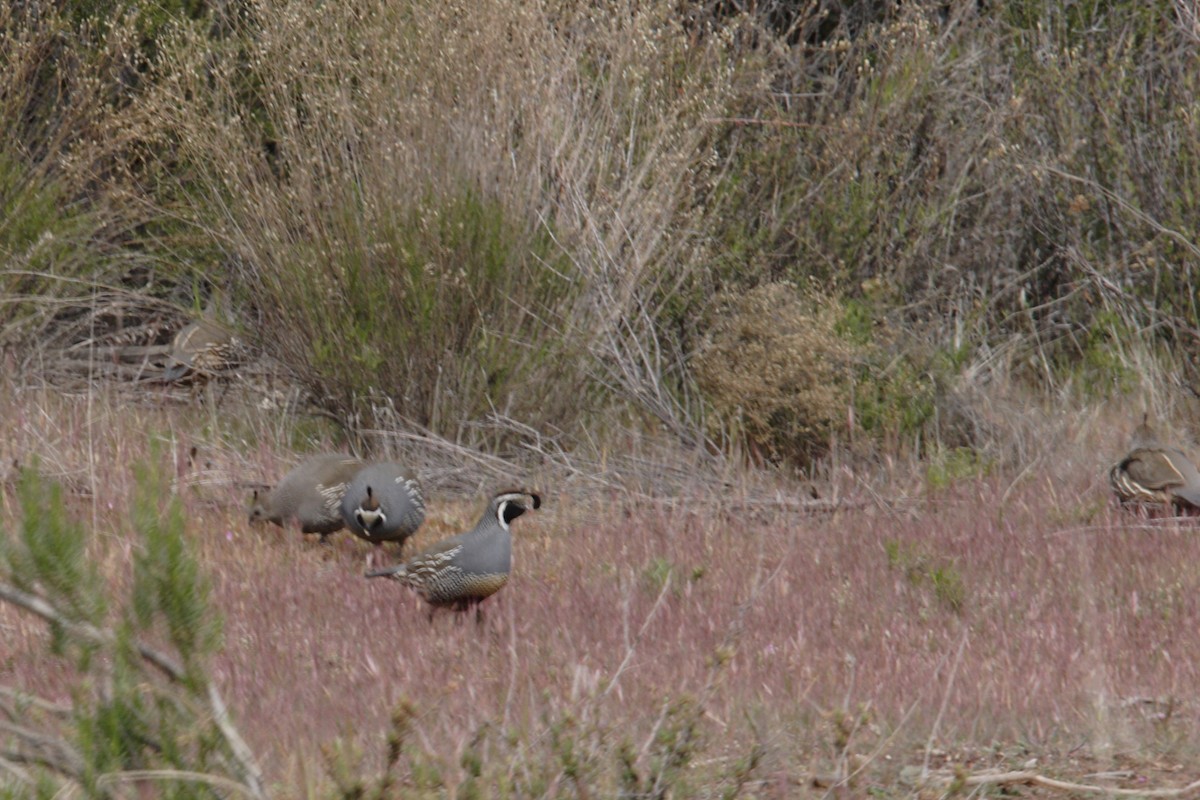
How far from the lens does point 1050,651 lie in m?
5.44

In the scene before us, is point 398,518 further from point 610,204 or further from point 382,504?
point 610,204

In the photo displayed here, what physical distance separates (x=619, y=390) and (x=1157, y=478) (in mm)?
2929

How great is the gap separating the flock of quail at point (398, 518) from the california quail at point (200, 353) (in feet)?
7.85

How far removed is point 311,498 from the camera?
7.00m

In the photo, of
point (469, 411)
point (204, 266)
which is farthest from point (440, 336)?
point (204, 266)

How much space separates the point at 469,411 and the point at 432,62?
5.83ft

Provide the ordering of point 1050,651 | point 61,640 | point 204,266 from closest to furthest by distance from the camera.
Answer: point 61,640 < point 1050,651 < point 204,266

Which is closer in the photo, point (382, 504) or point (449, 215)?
point (382, 504)

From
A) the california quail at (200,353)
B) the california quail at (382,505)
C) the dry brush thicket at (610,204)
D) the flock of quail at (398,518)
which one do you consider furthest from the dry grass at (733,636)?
the california quail at (200,353)

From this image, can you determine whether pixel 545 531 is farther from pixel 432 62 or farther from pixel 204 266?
pixel 204 266

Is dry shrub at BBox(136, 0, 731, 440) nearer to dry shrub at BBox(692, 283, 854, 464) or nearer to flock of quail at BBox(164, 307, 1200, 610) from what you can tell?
dry shrub at BBox(692, 283, 854, 464)

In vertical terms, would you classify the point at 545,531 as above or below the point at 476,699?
below

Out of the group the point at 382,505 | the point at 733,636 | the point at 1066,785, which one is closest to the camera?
the point at 1066,785

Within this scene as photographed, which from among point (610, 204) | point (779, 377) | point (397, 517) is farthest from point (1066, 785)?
point (610, 204)
